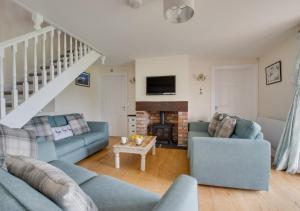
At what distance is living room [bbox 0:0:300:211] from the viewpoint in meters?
1.14

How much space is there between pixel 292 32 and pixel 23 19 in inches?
169

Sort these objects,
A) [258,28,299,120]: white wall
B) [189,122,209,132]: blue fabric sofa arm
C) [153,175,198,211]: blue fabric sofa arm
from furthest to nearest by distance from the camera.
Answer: [189,122,209,132]: blue fabric sofa arm → [258,28,299,120]: white wall → [153,175,198,211]: blue fabric sofa arm

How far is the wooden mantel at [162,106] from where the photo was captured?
3.97 meters

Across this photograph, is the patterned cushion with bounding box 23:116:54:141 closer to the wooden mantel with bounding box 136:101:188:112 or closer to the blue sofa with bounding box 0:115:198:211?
the blue sofa with bounding box 0:115:198:211

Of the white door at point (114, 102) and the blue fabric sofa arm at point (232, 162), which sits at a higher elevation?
the white door at point (114, 102)

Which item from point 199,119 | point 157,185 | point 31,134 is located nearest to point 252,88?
point 199,119

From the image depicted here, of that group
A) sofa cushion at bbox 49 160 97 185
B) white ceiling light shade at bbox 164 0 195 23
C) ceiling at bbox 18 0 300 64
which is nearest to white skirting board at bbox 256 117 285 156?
ceiling at bbox 18 0 300 64

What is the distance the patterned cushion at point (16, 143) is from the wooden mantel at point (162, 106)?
9.26 ft

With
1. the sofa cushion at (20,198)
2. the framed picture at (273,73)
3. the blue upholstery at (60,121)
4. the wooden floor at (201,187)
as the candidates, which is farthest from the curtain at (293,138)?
the blue upholstery at (60,121)

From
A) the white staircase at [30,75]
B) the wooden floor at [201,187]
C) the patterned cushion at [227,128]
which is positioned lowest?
the wooden floor at [201,187]

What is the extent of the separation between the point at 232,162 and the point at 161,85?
252 centimetres

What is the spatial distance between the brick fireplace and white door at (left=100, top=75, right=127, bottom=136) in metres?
0.93

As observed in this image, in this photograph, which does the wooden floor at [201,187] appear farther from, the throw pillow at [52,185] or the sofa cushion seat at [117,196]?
the throw pillow at [52,185]

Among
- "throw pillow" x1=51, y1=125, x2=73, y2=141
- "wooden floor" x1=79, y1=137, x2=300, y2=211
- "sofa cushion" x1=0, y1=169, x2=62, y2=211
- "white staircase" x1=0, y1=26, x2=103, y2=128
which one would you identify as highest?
"white staircase" x1=0, y1=26, x2=103, y2=128
